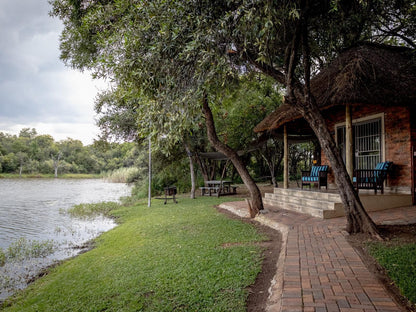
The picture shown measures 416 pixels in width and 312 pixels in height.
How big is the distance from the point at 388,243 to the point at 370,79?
4.05 metres

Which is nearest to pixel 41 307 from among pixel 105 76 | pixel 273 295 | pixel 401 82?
pixel 273 295

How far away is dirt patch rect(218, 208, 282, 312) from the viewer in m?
2.66

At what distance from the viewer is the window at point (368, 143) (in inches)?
300

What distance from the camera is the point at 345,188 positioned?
453 centimetres

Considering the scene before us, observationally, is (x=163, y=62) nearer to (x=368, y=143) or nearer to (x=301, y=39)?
(x=301, y=39)

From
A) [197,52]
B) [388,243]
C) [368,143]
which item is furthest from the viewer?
[368,143]

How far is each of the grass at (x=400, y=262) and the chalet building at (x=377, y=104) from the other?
2759 mm

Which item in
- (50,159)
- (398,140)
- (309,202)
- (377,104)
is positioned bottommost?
(309,202)

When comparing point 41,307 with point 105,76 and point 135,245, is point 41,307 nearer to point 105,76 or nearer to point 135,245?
point 135,245

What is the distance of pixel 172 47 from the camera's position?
5.11 m

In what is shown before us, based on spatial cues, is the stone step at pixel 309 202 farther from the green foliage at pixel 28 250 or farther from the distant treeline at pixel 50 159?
the distant treeline at pixel 50 159

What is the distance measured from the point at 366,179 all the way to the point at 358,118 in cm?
250

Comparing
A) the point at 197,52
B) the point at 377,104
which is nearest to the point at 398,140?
the point at 377,104

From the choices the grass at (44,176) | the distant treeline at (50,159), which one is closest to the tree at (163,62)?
the distant treeline at (50,159)
